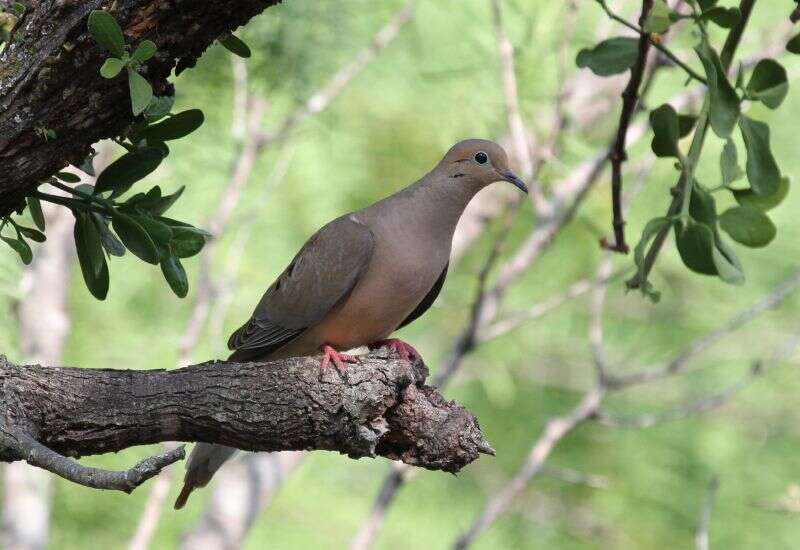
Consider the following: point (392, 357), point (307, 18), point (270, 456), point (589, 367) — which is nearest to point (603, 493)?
point (589, 367)

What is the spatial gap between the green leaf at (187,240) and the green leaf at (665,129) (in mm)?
1065

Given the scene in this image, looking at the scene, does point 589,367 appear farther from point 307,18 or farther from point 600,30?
point 307,18

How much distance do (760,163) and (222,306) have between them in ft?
12.7

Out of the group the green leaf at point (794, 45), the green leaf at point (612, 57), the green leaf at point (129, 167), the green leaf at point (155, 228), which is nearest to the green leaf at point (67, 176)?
the green leaf at point (129, 167)

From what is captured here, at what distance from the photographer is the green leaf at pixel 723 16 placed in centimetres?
258

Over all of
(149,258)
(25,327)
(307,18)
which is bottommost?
(25,327)

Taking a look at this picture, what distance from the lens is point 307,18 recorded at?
5.54m

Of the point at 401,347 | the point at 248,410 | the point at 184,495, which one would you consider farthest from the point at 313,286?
the point at 248,410

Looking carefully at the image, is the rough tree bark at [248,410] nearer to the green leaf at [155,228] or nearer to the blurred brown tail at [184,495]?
the green leaf at [155,228]

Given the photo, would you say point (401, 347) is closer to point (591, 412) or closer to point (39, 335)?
point (591, 412)

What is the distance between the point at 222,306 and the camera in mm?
6062

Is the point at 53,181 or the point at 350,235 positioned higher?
the point at 53,181

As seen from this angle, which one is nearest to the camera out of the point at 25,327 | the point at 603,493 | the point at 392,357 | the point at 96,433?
the point at 96,433

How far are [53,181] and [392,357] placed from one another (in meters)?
0.89
